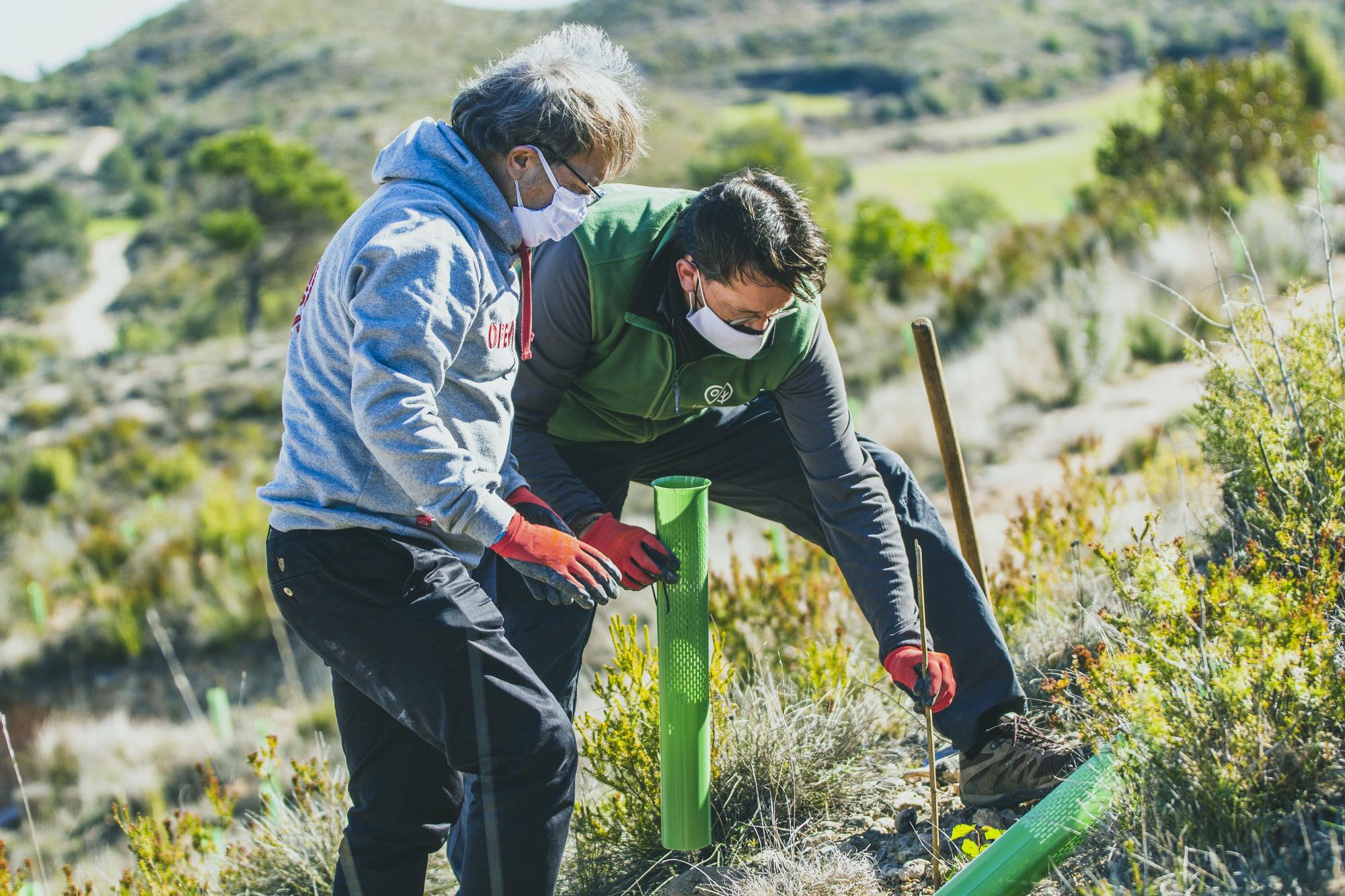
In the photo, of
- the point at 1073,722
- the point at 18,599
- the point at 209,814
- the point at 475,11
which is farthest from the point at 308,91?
the point at 1073,722

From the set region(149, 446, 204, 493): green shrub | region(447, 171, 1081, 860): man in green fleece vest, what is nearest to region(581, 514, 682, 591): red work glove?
region(447, 171, 1081, 860): man in green fleece vest

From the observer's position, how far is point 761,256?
8.23 ft

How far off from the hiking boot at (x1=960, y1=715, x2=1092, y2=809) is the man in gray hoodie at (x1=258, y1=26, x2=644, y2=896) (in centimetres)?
108

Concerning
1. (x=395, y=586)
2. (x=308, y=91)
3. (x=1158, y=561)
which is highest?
(x=308, y=91)

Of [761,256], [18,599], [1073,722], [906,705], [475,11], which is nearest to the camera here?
[761,256]

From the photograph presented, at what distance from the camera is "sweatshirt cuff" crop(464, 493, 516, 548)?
2.08m

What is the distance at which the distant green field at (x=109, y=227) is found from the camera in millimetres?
45062

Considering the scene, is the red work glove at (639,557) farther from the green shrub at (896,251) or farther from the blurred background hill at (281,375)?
the green shrub at (896,251)

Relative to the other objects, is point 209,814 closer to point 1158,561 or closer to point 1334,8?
point 1158,561

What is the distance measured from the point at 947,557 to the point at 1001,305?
767 centimetres

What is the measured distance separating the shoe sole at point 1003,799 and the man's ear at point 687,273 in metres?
1.41

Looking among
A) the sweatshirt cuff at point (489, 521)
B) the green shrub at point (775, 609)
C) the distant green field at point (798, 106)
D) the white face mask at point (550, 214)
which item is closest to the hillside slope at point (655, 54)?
the distant green field at point (798, 106)

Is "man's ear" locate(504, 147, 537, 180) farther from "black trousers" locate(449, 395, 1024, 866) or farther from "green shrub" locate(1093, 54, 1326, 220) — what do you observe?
"green shrub" locate(1093, 54, 1326, 220)

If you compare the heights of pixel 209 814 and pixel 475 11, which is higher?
pixel 475 11
